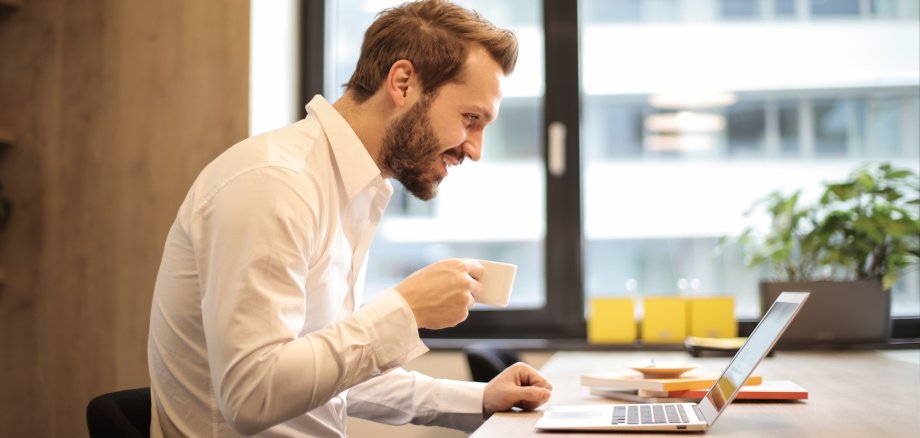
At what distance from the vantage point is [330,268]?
56.4 inches

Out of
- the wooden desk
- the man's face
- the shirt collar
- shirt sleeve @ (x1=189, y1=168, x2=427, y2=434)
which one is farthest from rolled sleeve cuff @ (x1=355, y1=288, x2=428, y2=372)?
the man's face

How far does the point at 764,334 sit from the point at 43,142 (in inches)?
105

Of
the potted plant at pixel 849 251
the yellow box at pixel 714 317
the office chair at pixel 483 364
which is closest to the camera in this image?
the office chair at pixel 483 364

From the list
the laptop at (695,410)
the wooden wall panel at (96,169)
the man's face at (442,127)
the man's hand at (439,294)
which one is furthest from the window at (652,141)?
the man's hand at (439,294)

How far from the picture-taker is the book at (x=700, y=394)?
148 cm

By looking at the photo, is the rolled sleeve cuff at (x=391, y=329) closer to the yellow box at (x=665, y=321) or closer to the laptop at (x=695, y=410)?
the laptop at (x=695, y=410)

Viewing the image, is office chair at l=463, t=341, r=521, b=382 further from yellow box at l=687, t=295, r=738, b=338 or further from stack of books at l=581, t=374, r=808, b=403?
yellow box at l=687, t=295, r=738, b=338

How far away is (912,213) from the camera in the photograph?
2863 mm

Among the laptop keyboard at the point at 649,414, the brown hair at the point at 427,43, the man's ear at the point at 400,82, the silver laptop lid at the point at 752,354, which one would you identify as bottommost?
the laptop keyboard at the point at 649,414

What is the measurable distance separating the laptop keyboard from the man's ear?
646 mm

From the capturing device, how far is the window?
308 centimetres

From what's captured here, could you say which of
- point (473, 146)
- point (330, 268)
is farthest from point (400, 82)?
point (330, 268)

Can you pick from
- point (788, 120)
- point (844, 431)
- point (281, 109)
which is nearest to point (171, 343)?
point (844, 431)

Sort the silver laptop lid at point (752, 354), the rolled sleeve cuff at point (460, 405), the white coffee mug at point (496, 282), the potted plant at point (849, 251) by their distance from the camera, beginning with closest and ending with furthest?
the silver laptop lid at point (752, 354), the white coffee mug at point (496, 282), the rolled sleeve cuff at point (460, 405), the potted plant at point (849, 251)
